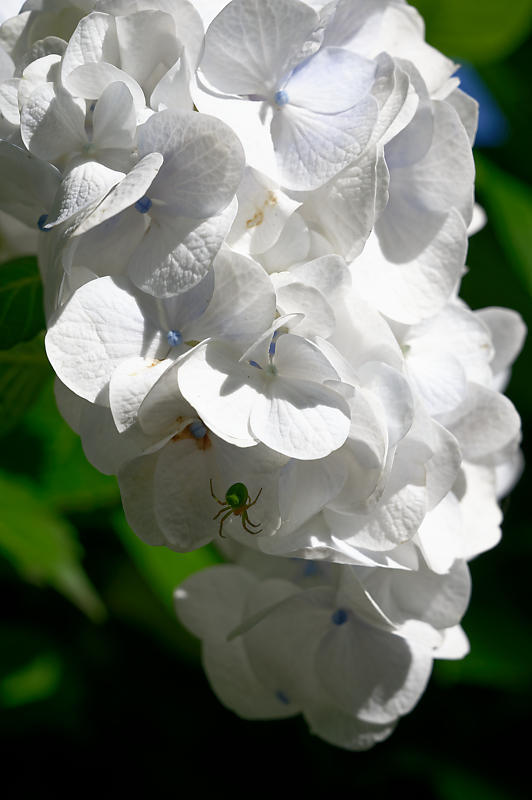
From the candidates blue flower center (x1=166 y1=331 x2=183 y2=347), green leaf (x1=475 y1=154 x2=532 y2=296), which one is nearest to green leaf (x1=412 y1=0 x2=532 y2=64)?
green leaf (x1=475 y1=154 x2=532 y2=296)

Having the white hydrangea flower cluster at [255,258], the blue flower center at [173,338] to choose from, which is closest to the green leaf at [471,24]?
the white hydrangea flower cluster at [255,258]

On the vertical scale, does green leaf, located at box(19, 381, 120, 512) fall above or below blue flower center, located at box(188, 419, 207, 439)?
below

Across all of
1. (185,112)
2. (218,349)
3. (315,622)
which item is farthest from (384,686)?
(185,112)

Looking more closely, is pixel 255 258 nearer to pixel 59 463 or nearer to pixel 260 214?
pixel 260 214

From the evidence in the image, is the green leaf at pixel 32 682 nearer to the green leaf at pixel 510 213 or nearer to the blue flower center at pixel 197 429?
the blue flower center at pixel 197 429

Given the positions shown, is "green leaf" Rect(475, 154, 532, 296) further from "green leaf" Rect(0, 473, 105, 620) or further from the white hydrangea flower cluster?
"green leaf" Rect(0, 473, 105, 620)
